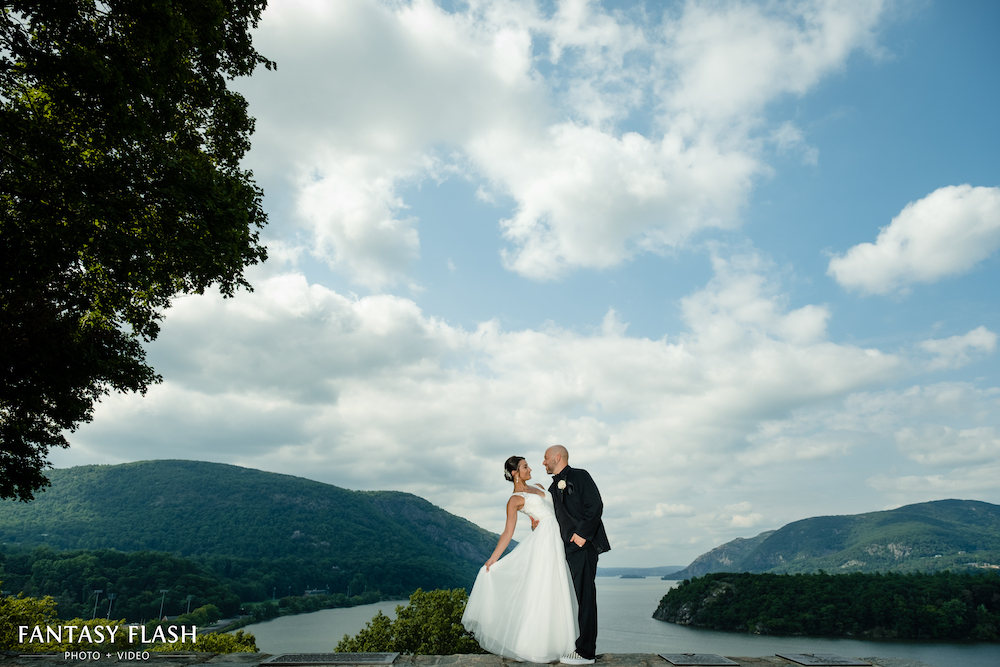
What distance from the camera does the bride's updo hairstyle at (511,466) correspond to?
743cm

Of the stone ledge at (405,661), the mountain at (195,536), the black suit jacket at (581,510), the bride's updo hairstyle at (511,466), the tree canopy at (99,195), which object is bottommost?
the mountain at (195,536)

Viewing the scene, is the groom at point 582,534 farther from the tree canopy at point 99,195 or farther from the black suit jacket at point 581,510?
the tree canopy at point 99,195

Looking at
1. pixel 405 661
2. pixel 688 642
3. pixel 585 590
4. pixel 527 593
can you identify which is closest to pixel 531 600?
pixel 527 593

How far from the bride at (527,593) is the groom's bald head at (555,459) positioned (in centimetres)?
33

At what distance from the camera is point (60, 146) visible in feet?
26.9

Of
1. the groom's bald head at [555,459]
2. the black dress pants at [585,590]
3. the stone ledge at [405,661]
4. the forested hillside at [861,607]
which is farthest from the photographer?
the forested hillside at [861,607]

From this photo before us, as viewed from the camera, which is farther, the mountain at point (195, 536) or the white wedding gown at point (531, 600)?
the mountain at point (195, 536)

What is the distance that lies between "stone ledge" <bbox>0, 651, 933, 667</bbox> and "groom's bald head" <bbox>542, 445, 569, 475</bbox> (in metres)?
2.29

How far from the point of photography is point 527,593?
269 inches

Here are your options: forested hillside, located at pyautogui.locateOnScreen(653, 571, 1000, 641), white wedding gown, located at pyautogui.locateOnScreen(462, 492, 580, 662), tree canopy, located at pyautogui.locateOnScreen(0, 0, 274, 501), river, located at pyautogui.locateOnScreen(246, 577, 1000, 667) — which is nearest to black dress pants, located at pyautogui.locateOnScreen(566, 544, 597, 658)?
white wedding gown, located at pyautogui.locateOnScreen(462, 492, 580, 662)

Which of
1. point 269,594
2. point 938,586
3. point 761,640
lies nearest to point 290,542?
point 269,594

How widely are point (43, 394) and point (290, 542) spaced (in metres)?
204

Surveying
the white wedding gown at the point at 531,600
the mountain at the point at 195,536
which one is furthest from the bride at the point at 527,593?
the mountain at the point at 195,536

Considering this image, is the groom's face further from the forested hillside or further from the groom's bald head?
the forested hillside
